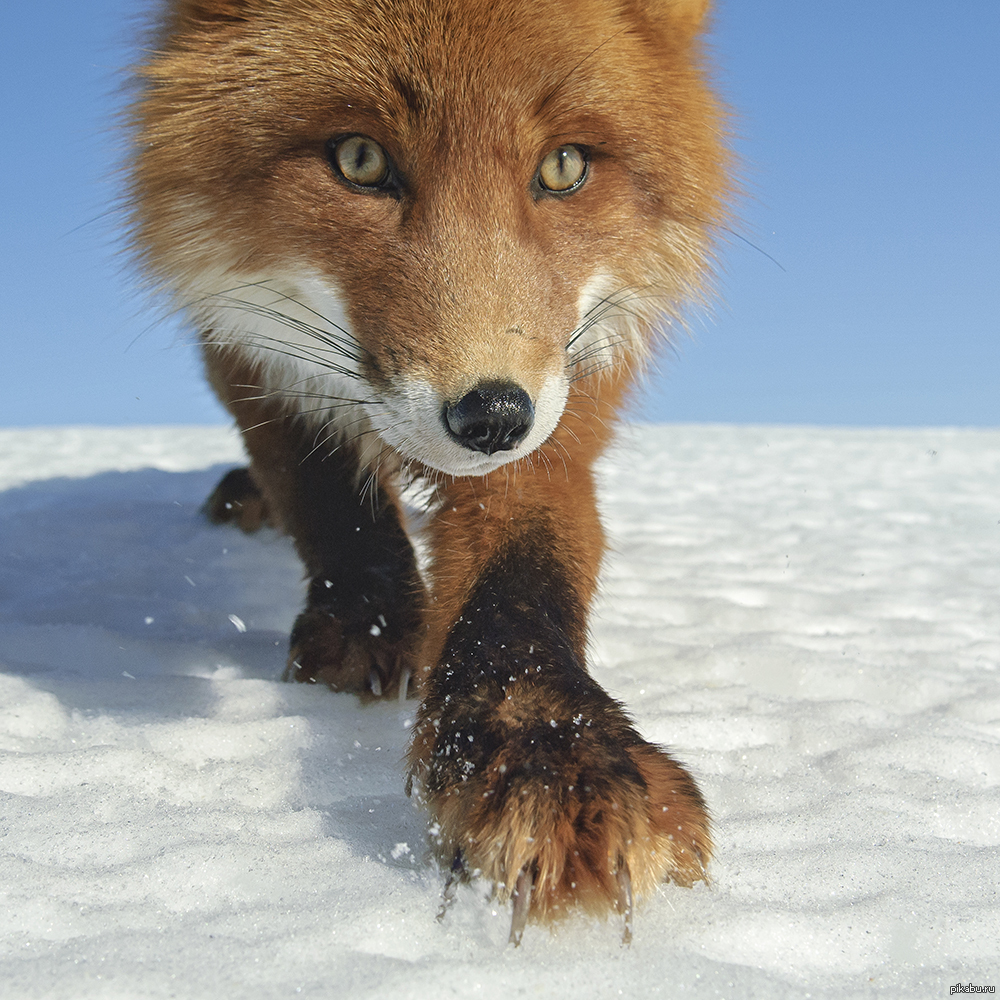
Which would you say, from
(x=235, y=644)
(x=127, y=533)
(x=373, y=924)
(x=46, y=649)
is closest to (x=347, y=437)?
(x=235, y=644)

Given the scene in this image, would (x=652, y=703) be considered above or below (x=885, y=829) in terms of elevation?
below

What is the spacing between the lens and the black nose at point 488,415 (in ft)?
5.54

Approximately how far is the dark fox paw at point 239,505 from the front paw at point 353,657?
213 cm

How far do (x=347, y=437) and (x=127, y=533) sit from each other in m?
2.41

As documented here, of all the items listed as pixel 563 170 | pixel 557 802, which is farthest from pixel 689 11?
pixel 557 802

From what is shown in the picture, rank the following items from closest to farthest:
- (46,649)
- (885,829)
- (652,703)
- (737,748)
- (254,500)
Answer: (885,829), (737,748), (652,703), (46,649), (254,500)

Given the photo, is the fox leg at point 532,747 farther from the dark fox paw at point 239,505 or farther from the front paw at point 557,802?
the dark fox paw at point 239,505

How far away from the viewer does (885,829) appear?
1.96m

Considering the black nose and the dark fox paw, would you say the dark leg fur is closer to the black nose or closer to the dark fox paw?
the black nose

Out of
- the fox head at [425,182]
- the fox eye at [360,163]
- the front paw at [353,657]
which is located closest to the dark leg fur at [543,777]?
the fox head at [425,182]

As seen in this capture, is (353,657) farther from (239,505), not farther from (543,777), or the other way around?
(239,505)

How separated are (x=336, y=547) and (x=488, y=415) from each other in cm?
138

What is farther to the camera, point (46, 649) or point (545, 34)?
point (46, 649)

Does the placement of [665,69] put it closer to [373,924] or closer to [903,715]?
[903,715]
